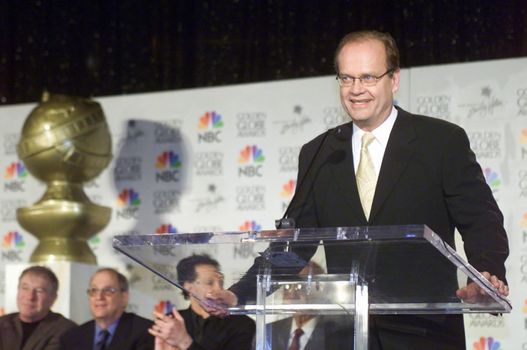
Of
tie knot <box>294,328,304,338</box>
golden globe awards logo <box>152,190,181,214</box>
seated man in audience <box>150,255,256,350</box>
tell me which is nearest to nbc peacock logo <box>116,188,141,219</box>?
golden globe awards logo <box>152,190,181,214</box>

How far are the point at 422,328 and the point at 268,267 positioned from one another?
39cm

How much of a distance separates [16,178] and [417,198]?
429cm

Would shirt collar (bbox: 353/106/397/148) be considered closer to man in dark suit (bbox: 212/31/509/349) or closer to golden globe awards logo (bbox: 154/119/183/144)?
man in dark suit (bbox: 212/31/509/349)

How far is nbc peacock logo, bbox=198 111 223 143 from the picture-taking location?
5.87 metres

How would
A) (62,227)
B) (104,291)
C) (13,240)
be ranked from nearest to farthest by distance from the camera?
(104,291), (62,227), (13,240)

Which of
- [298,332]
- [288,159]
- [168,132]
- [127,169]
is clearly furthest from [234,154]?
[298,332]

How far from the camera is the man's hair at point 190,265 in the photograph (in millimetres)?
2248

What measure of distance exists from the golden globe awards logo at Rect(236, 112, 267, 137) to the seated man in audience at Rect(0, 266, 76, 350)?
1.34 meters

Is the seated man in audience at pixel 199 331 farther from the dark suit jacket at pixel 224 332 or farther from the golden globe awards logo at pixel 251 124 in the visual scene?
the golden globe awards logo at pixel 251 124

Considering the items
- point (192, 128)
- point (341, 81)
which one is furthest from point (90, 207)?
point (341, 81)

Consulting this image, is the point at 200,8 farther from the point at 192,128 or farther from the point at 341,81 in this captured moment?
the point at 341,81

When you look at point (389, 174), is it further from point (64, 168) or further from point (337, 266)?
point (64, 168)

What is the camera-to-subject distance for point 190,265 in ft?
7.61

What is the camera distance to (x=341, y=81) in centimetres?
256
